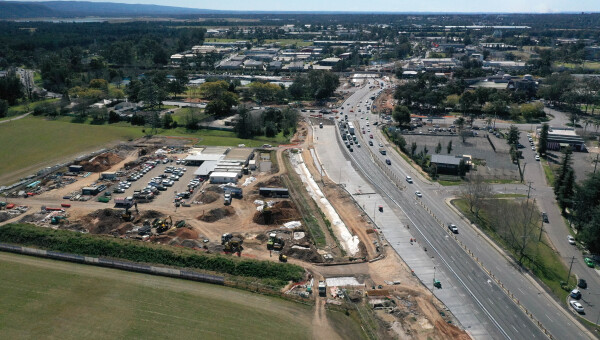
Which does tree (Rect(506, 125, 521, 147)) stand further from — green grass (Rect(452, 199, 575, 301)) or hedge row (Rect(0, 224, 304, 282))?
hedge row (Rect(0, 224, 304, 282))

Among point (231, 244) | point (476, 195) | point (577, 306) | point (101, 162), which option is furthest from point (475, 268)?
point (101, 162)

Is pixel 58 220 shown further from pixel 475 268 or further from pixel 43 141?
pixel 475 268

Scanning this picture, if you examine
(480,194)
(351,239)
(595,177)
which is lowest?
(351,239)

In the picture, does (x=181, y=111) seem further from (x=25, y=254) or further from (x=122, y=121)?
Result: (x=25, y=254)

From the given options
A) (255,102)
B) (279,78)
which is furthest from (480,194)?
(279,78)

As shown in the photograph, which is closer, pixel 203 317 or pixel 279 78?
pixel 203 317

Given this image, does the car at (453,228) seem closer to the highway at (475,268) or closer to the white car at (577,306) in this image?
the highway at (475,268)

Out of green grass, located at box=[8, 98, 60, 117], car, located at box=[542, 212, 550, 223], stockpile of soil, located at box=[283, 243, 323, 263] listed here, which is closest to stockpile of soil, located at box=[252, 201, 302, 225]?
stockpile of soil, located at box=[283, 243, 323, 263]
